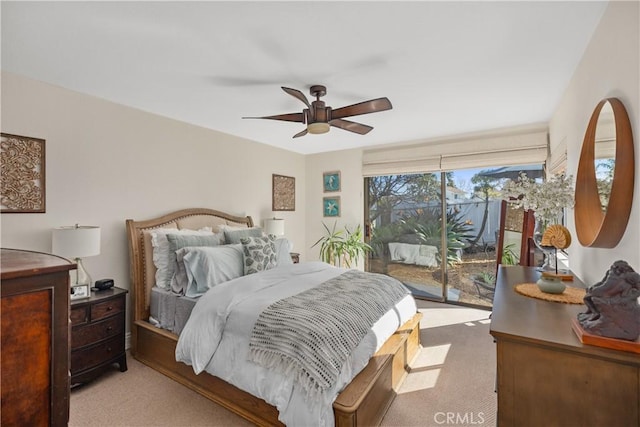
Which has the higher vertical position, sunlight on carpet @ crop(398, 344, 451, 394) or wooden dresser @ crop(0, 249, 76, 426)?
wooden dresser @ crop(0, 249, 76, 426)

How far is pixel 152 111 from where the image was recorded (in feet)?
10.4

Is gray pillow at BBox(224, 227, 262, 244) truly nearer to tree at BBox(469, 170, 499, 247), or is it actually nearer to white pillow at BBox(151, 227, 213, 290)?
white pillow at BBox(151, 227, 213, 290)

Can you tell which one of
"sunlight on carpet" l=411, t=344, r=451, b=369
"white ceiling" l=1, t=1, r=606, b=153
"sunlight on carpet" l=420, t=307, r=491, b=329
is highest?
"white ceiling" l=1, t=1, r=606, b=153

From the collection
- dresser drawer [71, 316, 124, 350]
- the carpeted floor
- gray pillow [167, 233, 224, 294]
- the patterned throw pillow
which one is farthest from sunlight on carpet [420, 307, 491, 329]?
dresser drawer [71, 316, 124, 350]

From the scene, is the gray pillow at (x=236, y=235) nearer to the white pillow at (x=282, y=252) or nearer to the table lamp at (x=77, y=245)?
the white pillow at (x=282, y=252)

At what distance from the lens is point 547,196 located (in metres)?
1.85

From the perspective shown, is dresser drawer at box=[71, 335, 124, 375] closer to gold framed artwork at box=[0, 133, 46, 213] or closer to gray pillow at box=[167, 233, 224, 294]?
gray pillow at box=[167, 233, 224, 294]

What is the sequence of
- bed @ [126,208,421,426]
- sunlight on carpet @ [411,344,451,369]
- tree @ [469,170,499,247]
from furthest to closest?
tree @ [469,170,499,247], sunlight on carpet @ [411,344,451,369], bed @ [126,208,421,426]

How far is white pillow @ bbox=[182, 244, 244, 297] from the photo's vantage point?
8.47 feet

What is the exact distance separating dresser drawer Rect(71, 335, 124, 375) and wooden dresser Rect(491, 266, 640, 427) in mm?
2765

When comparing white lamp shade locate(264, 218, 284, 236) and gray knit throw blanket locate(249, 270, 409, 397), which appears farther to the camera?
white lamp shade locate(264, 218, 284, 236)

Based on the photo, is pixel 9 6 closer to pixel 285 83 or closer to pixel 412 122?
pixel 285 83

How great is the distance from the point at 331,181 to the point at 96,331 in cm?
381

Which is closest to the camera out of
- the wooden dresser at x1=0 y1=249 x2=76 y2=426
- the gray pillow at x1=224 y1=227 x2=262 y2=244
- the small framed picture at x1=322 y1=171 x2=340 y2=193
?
the wooden dresser at x1=0 y1=249 x2=76 y2=426
